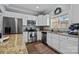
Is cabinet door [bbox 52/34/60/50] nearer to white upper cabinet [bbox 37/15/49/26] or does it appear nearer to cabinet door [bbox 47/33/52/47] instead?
cabinet door [bbox 47/33/52/47]

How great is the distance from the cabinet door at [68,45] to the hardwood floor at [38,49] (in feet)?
0.49

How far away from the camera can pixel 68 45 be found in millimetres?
1200

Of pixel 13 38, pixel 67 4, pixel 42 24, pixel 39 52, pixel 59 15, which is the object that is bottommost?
pixel 39 52

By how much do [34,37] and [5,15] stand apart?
0.52 m

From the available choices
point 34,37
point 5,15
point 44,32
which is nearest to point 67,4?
point 44,32

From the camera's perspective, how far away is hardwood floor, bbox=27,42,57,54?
1253 millimetres

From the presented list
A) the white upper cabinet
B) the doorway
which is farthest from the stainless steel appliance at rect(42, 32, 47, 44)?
the doorway

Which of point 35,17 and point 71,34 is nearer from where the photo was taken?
point 71,34

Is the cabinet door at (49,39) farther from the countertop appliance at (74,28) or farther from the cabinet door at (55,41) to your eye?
the countertop appliance at (74,28)

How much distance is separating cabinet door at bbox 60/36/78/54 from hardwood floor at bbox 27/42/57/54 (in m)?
0.15

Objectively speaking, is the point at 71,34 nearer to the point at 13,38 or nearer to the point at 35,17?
the point at 35,17

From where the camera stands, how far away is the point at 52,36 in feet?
4.43

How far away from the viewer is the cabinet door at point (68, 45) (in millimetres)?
1145

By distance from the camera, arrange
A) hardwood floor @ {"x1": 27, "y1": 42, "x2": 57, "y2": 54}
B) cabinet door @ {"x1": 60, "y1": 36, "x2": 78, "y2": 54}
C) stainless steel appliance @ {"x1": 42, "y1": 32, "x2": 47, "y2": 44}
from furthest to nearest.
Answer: stainless steel appliance @ {"x1": 42, "y1": 32, "x2": 47, "y2": 44} → hardwood floor @ {"x1": 27, "y1": 42, "x2": 57, "y2": 54} → cabinet door @ {"x1": 60, "y1": 36, "x2": 78, "y2": 54}
